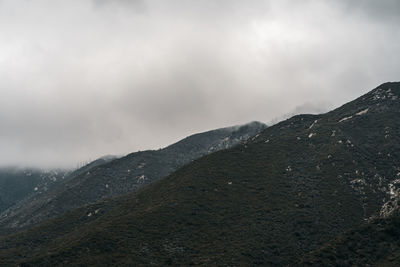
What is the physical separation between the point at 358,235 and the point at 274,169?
232ft

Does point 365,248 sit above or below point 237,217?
below

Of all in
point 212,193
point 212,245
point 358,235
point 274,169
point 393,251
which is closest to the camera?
point 393,251

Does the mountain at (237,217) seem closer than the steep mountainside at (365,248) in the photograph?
No

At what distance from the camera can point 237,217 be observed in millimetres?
156750

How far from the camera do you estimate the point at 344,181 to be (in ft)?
568

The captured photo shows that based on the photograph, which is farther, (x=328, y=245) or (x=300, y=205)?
(x=300, y=205)

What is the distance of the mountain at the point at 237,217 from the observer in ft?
438

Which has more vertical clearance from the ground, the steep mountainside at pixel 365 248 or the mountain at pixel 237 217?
the mountain at pixel 237 217

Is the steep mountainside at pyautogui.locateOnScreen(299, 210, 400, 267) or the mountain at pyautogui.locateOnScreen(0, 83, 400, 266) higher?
the mountain at pyautogui.locateOnScreen(0, 83, 400, 266)

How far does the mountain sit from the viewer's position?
438 ft

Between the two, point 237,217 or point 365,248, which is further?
point 237,217

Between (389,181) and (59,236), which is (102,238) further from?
(389,181)

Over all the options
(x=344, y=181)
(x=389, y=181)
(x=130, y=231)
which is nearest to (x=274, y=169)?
(x=344, y=181)

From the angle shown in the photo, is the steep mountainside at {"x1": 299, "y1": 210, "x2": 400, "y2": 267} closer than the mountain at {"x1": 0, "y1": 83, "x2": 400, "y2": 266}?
Yes
